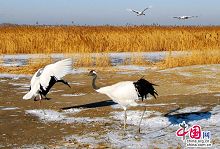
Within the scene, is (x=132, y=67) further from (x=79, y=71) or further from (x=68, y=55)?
(x=68, y=55)

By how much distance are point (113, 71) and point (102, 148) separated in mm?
9705

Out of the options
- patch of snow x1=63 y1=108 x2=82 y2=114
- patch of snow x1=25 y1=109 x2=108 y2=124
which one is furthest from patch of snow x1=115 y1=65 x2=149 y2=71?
patch of snow x1=25 y1=109 x2=108 y2=124

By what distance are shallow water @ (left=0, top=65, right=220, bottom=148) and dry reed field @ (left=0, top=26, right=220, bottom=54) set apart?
33.9 feet

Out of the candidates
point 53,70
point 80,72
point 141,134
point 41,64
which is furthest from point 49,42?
point 141,134

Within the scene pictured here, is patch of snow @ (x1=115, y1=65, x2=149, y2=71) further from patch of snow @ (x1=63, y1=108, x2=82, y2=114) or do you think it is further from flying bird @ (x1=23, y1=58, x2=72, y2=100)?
flying bird @ (x1=23, y1=58, x2=72, y2=100)

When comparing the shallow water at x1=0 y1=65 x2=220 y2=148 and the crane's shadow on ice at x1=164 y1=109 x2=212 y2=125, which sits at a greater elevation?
the crane's shadow on ice at x1=164 y1=109 x2=212 y2=125

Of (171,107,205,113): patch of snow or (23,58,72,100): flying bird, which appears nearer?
(171,107,205,113): patch of snow

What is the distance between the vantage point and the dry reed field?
75.2ft

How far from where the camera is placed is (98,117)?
8367 mm

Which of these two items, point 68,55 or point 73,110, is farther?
point 68,55

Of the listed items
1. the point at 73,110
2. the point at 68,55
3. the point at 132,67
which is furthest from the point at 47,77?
the point at 68,55

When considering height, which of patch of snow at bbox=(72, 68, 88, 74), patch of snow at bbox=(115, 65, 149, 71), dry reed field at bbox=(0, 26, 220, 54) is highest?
dry reed field at bbox=(0, 26, 220, 54)

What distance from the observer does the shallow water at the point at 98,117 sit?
265 inches

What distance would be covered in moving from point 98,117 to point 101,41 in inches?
635
